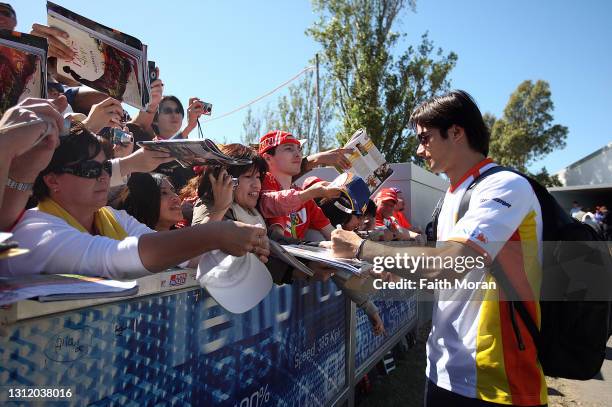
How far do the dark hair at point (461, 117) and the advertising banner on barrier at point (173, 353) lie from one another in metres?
1.19

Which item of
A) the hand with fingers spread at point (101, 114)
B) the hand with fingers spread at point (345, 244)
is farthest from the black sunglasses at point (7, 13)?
the hand with fingers spread at point (345, 244)

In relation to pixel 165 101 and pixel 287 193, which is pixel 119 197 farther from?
pixel 165 101

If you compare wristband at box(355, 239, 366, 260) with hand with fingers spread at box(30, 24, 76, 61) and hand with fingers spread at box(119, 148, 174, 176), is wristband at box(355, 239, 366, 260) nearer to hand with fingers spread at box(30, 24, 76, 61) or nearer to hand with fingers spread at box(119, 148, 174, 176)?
Result: hand with fingers spread at box(119, 148, 174, 176)

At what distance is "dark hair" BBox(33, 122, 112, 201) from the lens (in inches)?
66.9

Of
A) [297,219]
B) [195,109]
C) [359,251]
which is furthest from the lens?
[195,109]

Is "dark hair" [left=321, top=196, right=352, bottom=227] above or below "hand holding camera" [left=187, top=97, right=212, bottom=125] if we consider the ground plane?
below

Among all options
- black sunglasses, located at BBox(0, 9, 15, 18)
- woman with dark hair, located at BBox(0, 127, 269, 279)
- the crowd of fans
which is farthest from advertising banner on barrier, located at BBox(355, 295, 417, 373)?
black sunglasses, located at BBox(0, 9, 15, 18)

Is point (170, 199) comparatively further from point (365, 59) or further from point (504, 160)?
point (504, 160)

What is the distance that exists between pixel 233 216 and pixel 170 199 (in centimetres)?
41

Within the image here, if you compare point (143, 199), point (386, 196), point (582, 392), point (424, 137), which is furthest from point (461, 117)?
point (582, 392)

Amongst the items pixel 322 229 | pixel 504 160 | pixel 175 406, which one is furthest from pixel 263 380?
pixel 504 160

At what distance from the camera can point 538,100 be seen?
31828 millimetres

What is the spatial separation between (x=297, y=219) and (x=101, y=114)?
5.52 feet

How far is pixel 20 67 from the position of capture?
189 centimetres
